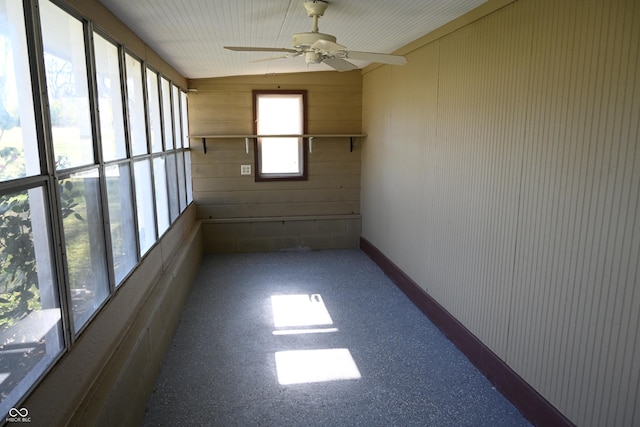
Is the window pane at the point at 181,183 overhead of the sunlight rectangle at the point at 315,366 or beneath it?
overhead

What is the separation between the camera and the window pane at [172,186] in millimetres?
4418

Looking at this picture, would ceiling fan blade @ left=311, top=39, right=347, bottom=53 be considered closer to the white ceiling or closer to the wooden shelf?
the white ceiling

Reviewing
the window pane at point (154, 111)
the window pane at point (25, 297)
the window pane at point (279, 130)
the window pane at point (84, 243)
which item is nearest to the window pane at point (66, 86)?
the window pane at point (84, 243)

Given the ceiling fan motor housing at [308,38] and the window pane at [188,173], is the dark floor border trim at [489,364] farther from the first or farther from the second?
the window pane at [188,173]

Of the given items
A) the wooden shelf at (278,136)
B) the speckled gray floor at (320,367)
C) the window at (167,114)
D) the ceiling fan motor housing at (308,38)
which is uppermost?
the ceiling fan motor housing at (308,38)

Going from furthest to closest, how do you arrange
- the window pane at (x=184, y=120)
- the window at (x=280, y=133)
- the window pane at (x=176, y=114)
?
the window at (x=280, y=133) < the window pane at (x=184, y=120) < the window pane at (x=176, y=114)

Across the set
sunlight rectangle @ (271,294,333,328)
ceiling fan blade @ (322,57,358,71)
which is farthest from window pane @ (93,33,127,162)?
sunlight rectangle @ (271,294,333,328)

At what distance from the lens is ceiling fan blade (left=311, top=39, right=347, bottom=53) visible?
103 inches

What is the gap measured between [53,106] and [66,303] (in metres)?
0.83

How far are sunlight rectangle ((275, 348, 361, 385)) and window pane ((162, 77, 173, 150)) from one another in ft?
7.95

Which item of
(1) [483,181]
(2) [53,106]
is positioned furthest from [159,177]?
(1) [483,181]

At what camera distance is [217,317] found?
13.1ft

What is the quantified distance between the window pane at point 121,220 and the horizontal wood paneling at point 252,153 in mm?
3059

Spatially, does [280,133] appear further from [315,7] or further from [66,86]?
[66,86]
